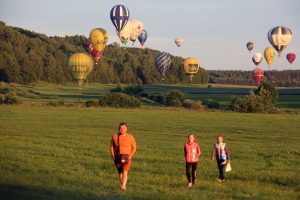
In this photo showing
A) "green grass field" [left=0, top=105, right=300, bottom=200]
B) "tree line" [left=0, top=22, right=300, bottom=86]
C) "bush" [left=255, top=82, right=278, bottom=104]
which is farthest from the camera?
"tree line" [left=0, top=22, right=300, bottom=86]

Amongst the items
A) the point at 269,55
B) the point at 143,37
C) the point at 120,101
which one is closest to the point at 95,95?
the point at 143,37

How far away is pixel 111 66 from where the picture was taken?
→ 595 feet

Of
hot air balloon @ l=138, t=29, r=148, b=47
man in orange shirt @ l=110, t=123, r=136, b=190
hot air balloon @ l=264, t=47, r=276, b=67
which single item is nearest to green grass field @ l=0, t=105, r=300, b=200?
man in orange shirt @ l=110, t=123, r=136, b=190

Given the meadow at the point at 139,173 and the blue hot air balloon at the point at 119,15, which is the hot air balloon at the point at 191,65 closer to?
the blue hot air balloon at the point at 119,15

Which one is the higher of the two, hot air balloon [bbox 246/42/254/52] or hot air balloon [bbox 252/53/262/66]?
hot air balloon [bbox 246/42/254/52]

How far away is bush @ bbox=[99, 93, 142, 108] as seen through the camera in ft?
258

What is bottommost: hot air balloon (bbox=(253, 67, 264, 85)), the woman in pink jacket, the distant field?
the woman in pink jacket

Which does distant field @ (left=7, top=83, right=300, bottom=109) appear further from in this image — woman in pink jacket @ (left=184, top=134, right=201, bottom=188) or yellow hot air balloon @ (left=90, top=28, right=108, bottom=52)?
woman in pink jacket @ (left=184, top=134, right=201, bottom=188)

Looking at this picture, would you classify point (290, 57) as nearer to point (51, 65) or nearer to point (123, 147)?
point (51, 65)

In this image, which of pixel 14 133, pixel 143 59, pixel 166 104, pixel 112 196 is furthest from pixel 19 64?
pixel 112 196

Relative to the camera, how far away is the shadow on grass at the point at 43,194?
1224cm

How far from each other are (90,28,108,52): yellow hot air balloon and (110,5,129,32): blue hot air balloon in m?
11.7

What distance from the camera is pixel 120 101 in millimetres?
79188

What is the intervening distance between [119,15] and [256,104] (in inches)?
856
